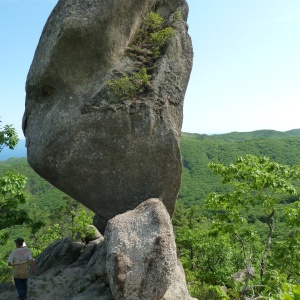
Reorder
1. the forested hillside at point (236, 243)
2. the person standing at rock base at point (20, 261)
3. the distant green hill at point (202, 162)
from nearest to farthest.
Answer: the person standing at rock base at point (20, 261) → the forested hillside at point (236, 243) → the distant green hill at point (202, 162)

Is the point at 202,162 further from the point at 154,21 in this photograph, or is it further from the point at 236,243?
the point at 154,21

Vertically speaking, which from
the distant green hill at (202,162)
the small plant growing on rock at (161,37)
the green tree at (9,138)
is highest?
the small plant growing on rock at (161,37)

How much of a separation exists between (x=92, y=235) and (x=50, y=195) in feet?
361

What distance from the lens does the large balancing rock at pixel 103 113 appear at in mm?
11172

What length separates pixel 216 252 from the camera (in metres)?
29.9

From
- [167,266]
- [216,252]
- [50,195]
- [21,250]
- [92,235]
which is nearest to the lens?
[167,266]

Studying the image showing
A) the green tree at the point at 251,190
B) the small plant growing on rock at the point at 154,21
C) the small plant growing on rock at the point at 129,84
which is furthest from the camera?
the green tree at the point at 251,190

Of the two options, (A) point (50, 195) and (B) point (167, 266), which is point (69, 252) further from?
(A) point (50, 195)

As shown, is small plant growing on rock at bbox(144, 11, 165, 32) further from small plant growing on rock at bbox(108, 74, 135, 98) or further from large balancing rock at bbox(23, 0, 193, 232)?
small plant growing on rock at bbox(108, 74, 135, 98)

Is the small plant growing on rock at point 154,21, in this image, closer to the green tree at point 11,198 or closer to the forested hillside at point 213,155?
the green tree at point 11,198

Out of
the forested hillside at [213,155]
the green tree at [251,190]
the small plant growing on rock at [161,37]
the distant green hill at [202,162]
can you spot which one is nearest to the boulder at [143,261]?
the small plant growing on rock at [161,37]

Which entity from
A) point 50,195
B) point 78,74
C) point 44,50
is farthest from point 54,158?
point 50,195

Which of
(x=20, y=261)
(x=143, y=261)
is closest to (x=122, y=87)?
(x=143, y=261)

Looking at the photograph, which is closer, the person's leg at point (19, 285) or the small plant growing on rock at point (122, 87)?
the person's leg at point (19, 285)
